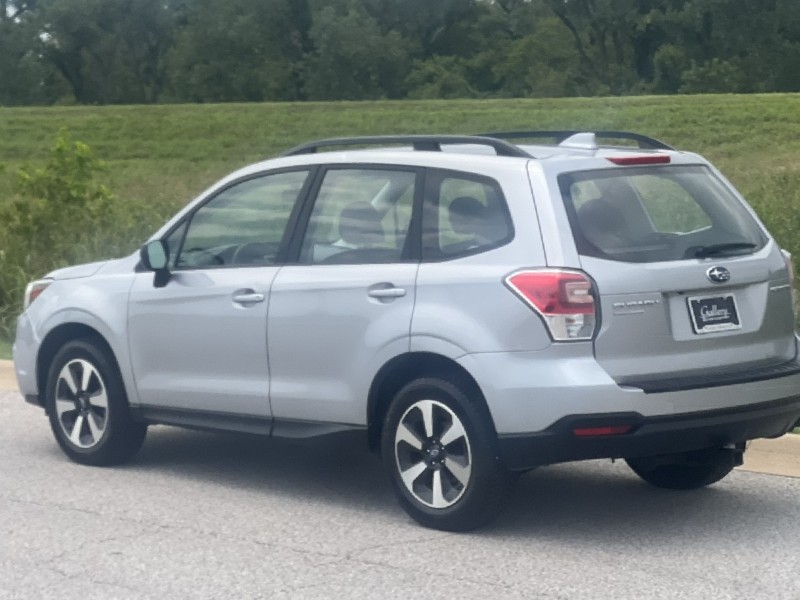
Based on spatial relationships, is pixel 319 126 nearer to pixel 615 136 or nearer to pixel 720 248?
pixel 615 136

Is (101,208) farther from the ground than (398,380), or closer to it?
closer to it

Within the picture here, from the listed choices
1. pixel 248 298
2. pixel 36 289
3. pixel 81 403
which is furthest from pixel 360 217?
pixel 36 289

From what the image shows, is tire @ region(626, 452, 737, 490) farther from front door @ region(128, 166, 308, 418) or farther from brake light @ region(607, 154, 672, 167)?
front door @ region(128, 166, 308, 418)

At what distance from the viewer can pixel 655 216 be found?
752 centimetres

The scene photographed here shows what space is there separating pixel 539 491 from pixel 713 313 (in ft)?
5.22

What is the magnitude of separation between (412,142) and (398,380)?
1162 millimetres

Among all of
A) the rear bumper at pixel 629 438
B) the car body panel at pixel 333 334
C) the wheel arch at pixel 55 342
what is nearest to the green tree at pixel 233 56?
the wheel arch at pixel 55 342

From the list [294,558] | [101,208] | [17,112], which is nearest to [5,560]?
[294,558]

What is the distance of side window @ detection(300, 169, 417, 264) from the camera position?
25.0 ft

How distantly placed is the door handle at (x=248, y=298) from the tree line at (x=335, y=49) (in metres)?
57.5

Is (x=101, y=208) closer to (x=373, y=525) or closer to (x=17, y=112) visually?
(x=373, y=525)

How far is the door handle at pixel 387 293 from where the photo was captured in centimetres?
739

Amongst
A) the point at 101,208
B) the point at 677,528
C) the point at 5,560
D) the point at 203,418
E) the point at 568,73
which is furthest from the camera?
the point at 568,73

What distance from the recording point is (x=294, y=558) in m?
6.91
